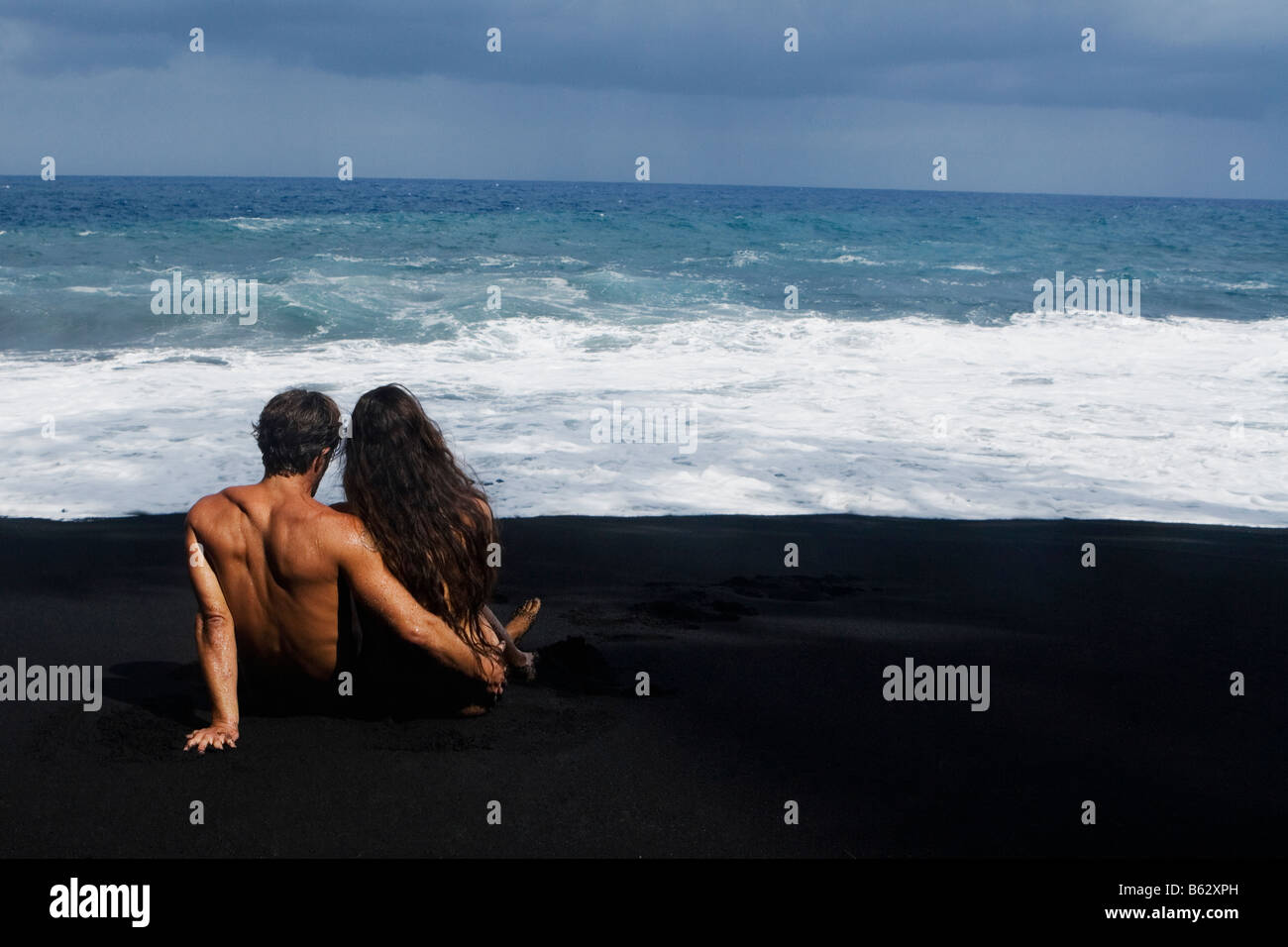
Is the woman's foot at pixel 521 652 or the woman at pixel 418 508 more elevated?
the woman at pixel 418 508

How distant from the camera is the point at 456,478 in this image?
12.2ft

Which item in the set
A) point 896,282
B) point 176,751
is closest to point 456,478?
point 176,751

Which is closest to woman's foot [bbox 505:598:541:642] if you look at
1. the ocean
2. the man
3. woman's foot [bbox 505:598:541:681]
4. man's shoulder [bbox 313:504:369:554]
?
woman's foot [bbox 505:598:541:681]

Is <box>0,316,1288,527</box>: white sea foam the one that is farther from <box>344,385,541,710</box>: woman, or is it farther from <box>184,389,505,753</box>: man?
<box>184,389,505,753</box>: man

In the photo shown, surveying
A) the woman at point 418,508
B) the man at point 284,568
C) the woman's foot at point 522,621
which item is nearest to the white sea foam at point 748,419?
the woman's foot at point 522,621

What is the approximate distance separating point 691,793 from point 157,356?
13.1 m

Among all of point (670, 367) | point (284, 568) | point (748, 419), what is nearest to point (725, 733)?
point (284, 568)

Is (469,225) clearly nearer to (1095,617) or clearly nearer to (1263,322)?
(1263,322)

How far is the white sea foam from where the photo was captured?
25.7 feet

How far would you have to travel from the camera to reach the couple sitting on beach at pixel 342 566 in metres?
3.47

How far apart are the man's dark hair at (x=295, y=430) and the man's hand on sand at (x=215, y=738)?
83 cm

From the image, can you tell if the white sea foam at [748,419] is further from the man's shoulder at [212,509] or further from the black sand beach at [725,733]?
the man's shoulder at [212,509]

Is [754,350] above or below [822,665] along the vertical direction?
above

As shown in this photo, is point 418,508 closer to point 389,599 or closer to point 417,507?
point 417,507
